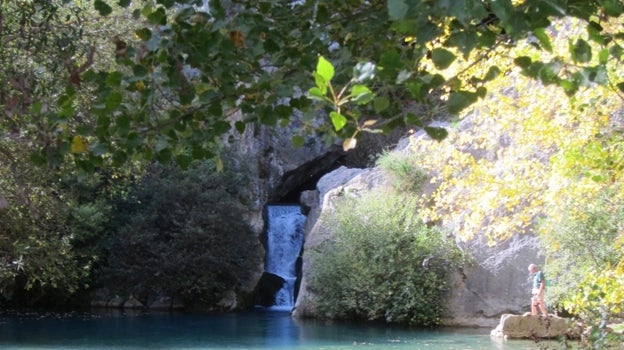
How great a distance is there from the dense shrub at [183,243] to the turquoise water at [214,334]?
2364 mm

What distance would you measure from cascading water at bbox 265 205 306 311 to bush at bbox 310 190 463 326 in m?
5.43

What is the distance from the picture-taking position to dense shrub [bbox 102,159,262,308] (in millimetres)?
23266

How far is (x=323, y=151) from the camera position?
1187 inches

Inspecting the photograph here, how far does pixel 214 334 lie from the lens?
54.8 ft

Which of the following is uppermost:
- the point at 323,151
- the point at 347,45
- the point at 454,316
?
the point at 323,151

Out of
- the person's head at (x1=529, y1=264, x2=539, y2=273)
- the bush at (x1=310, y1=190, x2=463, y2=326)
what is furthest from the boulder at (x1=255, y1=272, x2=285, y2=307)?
the person's head at (x1=529, y1=264, x2=539, y2=273)

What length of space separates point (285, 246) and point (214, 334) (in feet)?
34.1

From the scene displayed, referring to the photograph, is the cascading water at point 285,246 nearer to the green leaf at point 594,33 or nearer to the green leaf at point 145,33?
the green leaf at point 145,33

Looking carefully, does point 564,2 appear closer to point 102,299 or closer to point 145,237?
point 145,237

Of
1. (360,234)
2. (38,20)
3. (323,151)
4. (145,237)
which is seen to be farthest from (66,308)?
(38,20)

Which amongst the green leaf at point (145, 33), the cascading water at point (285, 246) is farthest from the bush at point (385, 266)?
the green leaf at point (145, 33)

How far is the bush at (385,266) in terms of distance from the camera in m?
18.6

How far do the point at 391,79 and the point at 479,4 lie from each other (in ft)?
1.40

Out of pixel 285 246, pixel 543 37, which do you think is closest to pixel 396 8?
pixel 543 37
